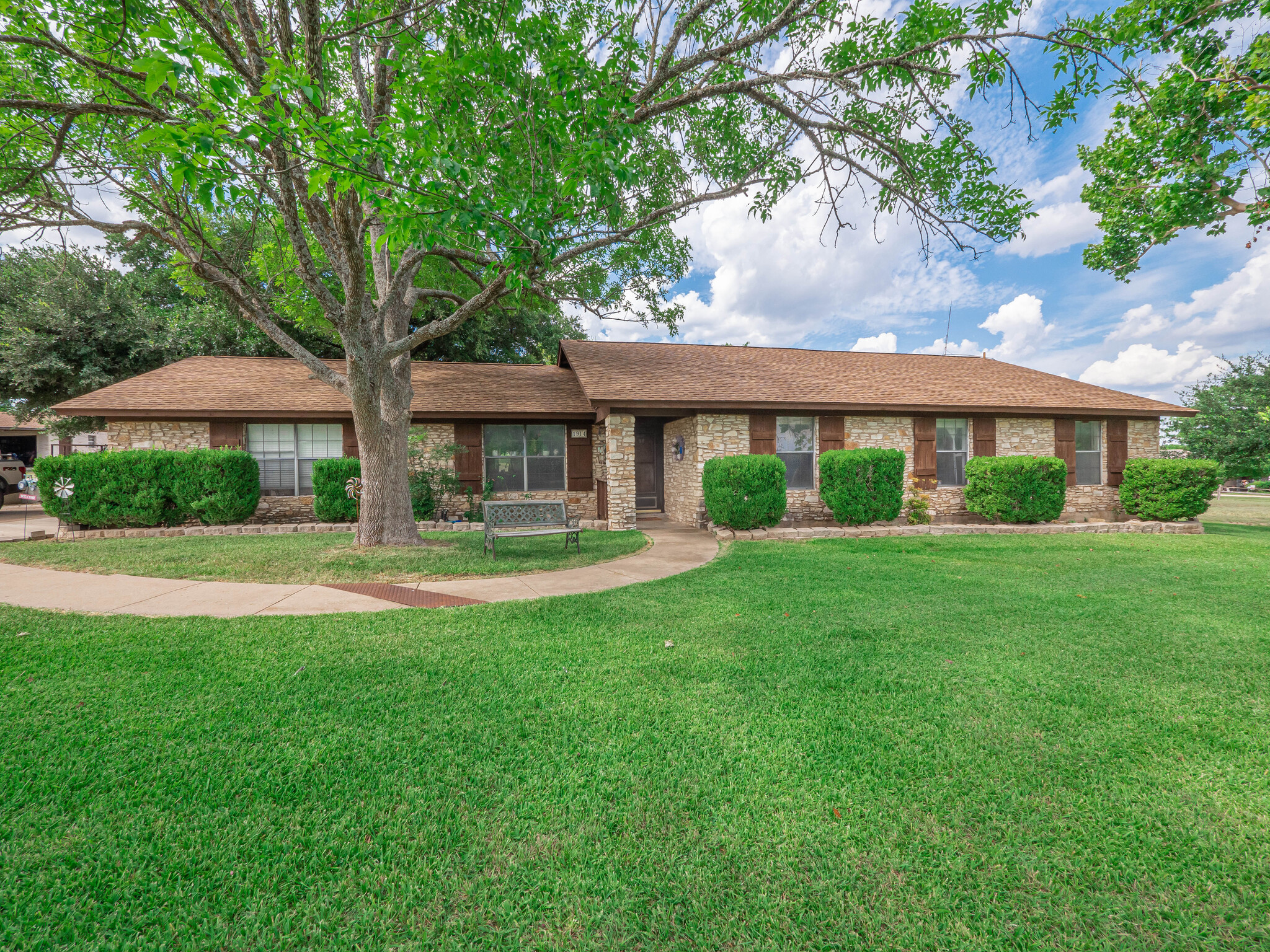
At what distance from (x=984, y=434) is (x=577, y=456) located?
33.9 feet

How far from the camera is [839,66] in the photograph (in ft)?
23.1

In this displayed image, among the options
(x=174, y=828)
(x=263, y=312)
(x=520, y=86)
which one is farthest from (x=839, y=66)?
(x=174, y=828)

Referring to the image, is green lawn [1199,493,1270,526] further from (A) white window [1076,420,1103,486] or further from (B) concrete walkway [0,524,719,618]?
(B) concrete walkway [0,524,719,618]

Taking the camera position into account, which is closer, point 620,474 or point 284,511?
point 620,474

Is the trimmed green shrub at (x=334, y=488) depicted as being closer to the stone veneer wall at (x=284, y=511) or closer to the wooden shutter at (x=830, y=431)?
the stone veneer wall at (x=284, y=511)

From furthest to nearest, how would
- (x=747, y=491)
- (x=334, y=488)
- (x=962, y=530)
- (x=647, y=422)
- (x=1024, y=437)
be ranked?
(x=647, y=422), (x=1024, y=437), (x=334, y=488), (x=962, y=530), (x=747, y=491)

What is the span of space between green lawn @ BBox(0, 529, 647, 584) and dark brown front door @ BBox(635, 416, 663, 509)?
4.45m

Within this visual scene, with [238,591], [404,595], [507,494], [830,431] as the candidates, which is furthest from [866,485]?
[238,591]

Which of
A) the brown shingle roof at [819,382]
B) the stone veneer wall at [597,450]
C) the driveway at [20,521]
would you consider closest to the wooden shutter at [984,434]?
the brown shingle roof at [819,382]

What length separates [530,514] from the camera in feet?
→ 28.8

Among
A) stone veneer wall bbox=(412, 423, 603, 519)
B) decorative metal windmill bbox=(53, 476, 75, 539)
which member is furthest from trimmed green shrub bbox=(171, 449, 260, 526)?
stone veneer wall bbox=(412, 423, 603, 519)

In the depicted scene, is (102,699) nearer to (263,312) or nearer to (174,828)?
(174,828)

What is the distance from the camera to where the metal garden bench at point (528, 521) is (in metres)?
7.86

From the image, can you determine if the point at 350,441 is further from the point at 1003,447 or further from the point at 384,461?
the point at 1003,447
